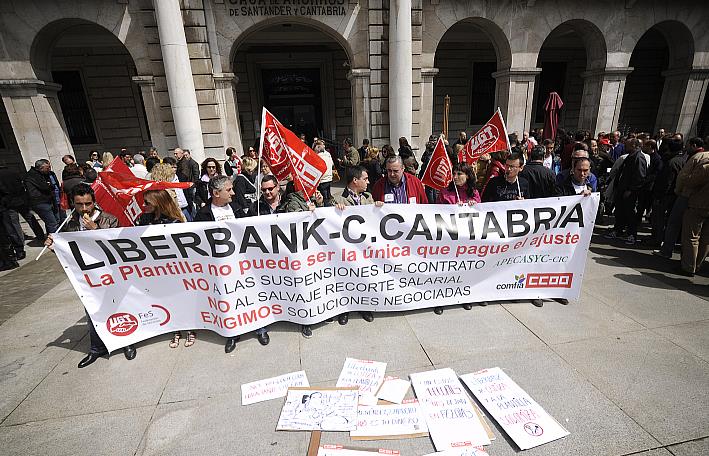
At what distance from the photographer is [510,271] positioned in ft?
13.0

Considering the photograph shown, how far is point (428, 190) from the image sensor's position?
303 inches

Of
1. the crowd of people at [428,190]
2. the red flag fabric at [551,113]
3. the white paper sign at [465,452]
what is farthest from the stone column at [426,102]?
the white paper sign at [465,452]

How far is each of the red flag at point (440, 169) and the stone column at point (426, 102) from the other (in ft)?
25.2

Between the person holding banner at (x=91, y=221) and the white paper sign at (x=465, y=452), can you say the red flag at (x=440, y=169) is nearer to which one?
the white paper sign at (x=465, y=452)

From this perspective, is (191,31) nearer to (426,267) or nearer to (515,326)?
(426,267)

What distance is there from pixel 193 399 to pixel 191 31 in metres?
10.7

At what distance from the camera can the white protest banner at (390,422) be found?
2.40 m

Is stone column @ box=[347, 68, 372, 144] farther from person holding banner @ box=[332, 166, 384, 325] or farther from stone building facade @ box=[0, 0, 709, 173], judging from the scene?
person holding banner @ box=[332, 166, 384, 325]

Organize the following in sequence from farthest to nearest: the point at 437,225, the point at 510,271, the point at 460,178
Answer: the point at 460,178, the point at 510,271, the point at 437,225

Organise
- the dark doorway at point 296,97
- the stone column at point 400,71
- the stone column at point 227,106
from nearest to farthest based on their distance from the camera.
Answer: the stone column at point 400,71, the stone column at point 227,106, the dark doorway at point 296,97

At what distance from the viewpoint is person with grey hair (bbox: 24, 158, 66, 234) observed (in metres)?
7.11

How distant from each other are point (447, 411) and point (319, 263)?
69.5 inches

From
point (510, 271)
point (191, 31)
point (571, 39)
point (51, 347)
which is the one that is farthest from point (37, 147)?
point (571, 39)

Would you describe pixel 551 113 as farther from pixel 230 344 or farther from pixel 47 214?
pixel 47 214
